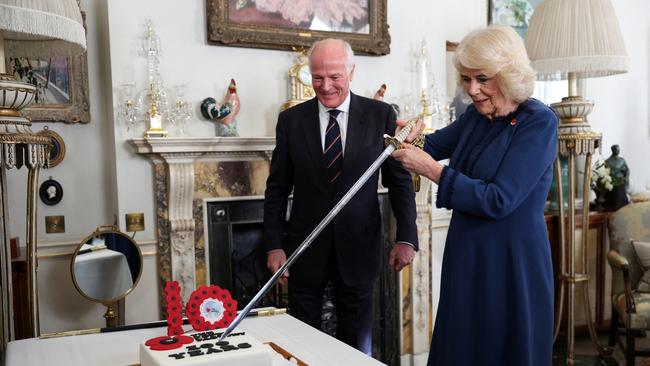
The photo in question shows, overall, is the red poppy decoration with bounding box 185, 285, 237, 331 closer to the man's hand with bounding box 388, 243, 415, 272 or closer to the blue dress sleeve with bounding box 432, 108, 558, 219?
the blue dress sleeve with bounding box 432, 108, 558, 219

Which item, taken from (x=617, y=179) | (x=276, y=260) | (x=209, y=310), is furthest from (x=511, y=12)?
(x=209, y=310)

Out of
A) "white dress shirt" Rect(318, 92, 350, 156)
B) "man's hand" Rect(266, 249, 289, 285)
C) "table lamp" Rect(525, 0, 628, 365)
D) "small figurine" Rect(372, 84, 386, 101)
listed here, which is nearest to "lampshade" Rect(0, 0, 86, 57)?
"white dress shirt" Rect(318, 92, 350, 156)

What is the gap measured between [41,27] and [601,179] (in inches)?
149

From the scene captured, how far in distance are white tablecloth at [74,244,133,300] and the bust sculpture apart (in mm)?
3461

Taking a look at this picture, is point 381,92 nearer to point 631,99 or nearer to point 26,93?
point 26,93

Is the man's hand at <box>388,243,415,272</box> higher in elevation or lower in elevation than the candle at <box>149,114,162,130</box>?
lower

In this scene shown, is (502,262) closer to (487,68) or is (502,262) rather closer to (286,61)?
(487,68)

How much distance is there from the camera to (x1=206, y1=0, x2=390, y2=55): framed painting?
2979mm

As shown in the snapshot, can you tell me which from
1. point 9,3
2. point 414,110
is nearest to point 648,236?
point 414,110

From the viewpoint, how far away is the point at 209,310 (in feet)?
4.83

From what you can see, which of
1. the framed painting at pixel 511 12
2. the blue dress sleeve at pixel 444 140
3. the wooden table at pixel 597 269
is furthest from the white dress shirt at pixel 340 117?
the wooden table at pixel 597 269

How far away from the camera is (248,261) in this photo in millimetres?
3186

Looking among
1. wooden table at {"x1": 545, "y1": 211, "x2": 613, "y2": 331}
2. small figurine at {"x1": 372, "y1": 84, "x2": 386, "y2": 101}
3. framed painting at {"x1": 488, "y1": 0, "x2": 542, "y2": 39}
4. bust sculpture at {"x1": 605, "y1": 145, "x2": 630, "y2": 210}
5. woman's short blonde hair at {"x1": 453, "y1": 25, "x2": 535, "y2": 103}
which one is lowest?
wooden table at {"x1": 545, "y1": 211, "x2": 613, "y2": 331}

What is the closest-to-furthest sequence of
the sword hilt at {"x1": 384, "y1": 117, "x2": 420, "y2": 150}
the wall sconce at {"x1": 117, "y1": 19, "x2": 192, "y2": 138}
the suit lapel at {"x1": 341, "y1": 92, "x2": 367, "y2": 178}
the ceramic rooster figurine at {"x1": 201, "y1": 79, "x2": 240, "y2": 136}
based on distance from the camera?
the sword hilt at {"x1": 384, "y1": 117, "x2": 420, "y2": 150} → the suit lapel at {"x1": 341, "y1": 92, "x2": 367, "y2": 178} → the wall sconce at {"x1": 117, "y1": 19, "x2": 192, "y2": 138} → the ceramic rooster figurine at {"x1": 201, "y1": 79, "x2": 240, "y2": 136}
